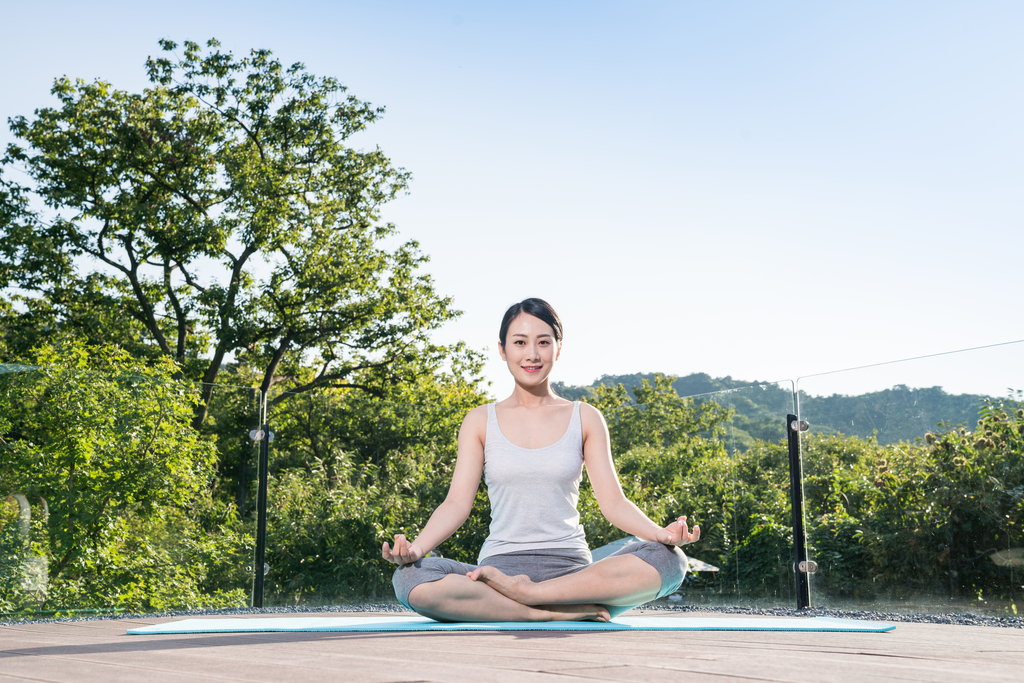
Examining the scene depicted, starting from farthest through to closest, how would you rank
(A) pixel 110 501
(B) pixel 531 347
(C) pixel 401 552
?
(A) pixel 110 501
(B) pixel 531 347
(C) pixel 401 552

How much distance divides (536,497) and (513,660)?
1.54 meters

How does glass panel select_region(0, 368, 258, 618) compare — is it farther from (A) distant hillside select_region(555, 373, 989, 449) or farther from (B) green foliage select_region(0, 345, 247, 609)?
(A) distant hillside select_region(555, 373, 989, 449)

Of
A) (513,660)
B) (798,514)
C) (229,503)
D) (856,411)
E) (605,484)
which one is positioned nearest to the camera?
(513,660)

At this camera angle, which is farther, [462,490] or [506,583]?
[462,490]

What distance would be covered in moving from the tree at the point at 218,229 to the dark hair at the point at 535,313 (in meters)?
12.0

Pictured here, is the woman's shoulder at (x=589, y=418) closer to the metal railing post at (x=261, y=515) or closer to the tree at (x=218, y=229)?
the metal railing post at (x=261, y=515)

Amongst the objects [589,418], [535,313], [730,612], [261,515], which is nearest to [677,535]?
[589,418]

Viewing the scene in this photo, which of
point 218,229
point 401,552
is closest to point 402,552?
point 401,552

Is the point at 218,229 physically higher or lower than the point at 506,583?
higher

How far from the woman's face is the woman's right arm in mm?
237

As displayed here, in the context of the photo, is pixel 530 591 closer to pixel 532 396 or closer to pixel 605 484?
pixel 605 484

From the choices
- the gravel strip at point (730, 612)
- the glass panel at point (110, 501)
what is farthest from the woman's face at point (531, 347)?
the glass panel at point (110, 501)

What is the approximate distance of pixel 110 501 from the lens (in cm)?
495

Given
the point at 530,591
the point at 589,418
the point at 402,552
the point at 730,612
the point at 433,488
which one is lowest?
the point at 730,612
